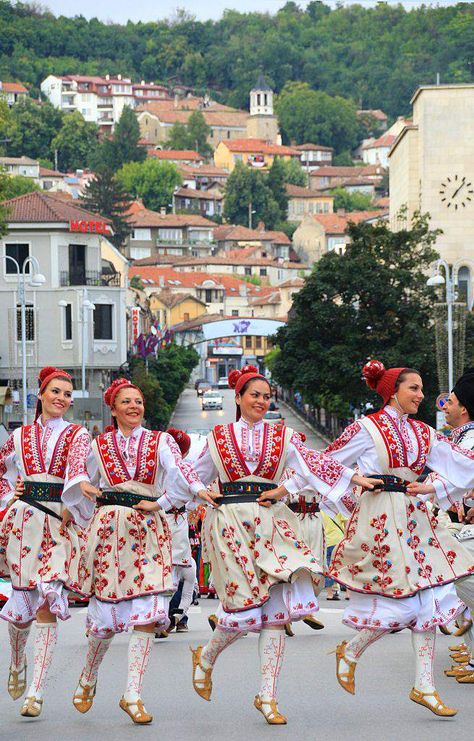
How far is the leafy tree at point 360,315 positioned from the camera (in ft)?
187

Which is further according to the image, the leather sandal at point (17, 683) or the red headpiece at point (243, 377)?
the red headpiece at point (243, 377)

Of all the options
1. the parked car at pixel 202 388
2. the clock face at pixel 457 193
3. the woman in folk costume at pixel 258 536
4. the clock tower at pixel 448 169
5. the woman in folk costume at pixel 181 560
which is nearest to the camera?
the woman in folk costume at pixel 258 536

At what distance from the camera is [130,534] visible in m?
10.8

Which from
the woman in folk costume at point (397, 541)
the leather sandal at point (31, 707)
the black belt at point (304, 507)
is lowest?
the leather sandal at point (31, 707)

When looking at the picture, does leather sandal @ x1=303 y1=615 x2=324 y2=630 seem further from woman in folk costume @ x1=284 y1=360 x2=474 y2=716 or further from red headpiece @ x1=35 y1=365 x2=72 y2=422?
red headpiece @ x1=35 y1=365 x2=72 y2=422

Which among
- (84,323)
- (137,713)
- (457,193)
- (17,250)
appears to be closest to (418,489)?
(137,713)

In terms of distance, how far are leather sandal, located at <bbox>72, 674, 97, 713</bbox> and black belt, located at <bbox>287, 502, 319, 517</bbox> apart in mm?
6618

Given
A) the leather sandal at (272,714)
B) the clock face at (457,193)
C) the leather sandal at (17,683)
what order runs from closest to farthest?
the leather sandal at (272,714), the leather sandal at (17,683), the clock face at (457,193)

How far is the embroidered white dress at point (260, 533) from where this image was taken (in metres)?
10.6

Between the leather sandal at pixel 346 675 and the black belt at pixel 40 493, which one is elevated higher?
the black belt at pixel 40 493

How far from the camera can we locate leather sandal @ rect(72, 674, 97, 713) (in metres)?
10.6

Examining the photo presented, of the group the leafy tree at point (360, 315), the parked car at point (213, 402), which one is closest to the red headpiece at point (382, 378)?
the leafy tree at point (360, 315)

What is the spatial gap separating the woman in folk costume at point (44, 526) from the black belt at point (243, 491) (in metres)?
0.80

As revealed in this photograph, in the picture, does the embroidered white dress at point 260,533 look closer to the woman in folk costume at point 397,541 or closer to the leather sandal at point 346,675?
the woman in folk costume at point 397,541
